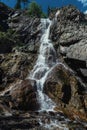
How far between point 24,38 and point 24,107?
24963mm

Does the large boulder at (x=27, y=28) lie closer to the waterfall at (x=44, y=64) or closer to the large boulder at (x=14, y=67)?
the waterfall at (x=44, y=64)

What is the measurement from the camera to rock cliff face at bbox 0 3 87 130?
37125 millimetres

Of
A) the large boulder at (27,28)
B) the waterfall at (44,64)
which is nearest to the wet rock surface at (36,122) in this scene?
the waterfall at (44,64)

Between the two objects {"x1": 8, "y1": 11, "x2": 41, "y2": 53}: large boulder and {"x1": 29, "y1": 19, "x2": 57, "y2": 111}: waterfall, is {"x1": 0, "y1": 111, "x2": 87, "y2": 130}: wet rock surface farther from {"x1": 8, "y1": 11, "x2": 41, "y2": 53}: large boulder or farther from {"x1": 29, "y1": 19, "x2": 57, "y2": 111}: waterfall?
{"x1": 8, "y1": 11, "x2": 41, "y2": 53}: large boulder

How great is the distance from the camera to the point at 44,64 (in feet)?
160

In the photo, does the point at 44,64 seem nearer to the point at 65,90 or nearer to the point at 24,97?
the point at 65,90

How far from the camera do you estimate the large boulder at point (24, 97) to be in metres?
36.9

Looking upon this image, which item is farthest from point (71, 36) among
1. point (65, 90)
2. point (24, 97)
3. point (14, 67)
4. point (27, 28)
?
point (24, 97)

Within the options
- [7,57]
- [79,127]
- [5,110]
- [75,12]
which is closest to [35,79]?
[7,57]

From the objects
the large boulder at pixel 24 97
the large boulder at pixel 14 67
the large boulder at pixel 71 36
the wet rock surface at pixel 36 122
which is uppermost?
the large boulder at pixel 71 36

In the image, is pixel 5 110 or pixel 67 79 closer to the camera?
pixel 5 110

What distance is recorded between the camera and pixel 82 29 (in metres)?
53.0

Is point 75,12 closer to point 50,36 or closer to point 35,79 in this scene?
point 50,36

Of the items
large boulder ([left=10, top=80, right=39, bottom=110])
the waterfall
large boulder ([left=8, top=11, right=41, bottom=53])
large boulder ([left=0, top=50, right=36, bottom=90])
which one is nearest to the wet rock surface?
large boulder ([left=10, top=80, right=39, bottom=110])
